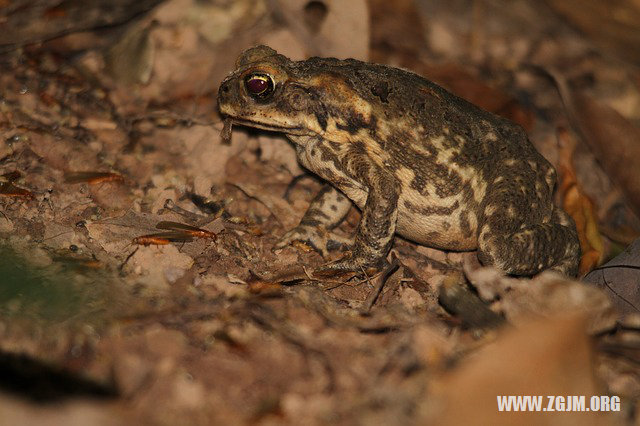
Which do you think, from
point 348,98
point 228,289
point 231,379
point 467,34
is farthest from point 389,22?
point 231,379

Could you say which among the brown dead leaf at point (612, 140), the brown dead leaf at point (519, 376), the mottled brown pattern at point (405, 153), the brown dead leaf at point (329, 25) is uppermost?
the brown dead leaf at point (329, 25)

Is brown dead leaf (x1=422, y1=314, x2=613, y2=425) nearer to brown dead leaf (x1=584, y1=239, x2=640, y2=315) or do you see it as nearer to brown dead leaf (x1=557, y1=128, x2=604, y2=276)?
brown dead leaf (x1=584, y1=239, x2=640, y2=315)

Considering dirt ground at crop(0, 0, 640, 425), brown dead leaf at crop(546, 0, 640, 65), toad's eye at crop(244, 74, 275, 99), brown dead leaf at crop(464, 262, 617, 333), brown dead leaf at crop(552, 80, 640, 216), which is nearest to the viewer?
dirt ground at crop(0, 0, 640, 425)

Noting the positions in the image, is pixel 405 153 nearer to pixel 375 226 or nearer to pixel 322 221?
pixel 375 226

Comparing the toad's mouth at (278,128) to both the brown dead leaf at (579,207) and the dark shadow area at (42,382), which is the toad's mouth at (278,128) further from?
the brown dead leaf at (579,207)

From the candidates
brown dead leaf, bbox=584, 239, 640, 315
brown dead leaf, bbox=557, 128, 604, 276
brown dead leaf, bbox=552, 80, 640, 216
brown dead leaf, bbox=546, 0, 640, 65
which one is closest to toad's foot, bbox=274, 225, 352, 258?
brown dead leaf, bbox=584, 239, 640, 315

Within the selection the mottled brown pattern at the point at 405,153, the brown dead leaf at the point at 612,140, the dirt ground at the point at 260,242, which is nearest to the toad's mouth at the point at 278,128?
the mottled brown pattern at the point at 405,153

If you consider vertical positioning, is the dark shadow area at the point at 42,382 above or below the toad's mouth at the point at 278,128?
below
